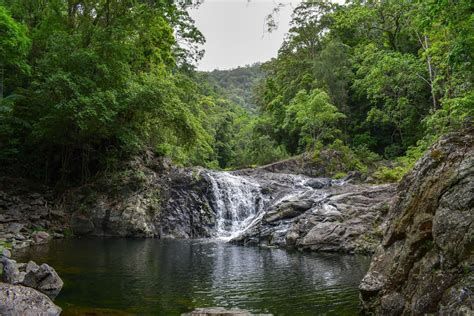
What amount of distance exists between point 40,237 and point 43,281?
1150 centimetres

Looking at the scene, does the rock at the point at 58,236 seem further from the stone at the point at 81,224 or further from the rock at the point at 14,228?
the rock at the point at 14,228

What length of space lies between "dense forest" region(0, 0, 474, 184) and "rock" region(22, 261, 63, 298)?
39.0 ft

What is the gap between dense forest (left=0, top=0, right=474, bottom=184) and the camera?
21734 millimetres

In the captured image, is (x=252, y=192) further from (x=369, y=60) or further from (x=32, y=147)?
(x=369, y=60)

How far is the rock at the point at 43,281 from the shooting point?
30.7ft

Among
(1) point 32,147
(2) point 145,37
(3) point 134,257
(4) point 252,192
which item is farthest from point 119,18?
(3) point 134,257

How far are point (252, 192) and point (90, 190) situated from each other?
10.7m

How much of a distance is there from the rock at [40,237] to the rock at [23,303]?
12.9 metres

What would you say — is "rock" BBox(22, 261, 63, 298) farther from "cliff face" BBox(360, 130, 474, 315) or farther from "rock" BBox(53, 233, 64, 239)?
"rock" BBox(53, 233, 64, 239)

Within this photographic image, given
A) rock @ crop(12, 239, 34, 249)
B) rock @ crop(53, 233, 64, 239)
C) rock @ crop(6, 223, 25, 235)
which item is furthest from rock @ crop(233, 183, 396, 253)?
rock @ crop(6, 223, 25, 235)

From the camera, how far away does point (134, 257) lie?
16031mm

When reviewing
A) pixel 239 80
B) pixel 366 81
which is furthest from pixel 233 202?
pixel 239 80

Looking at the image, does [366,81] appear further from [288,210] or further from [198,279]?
[198,279]

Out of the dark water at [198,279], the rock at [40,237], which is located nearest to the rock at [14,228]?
the rock at [40,237]
